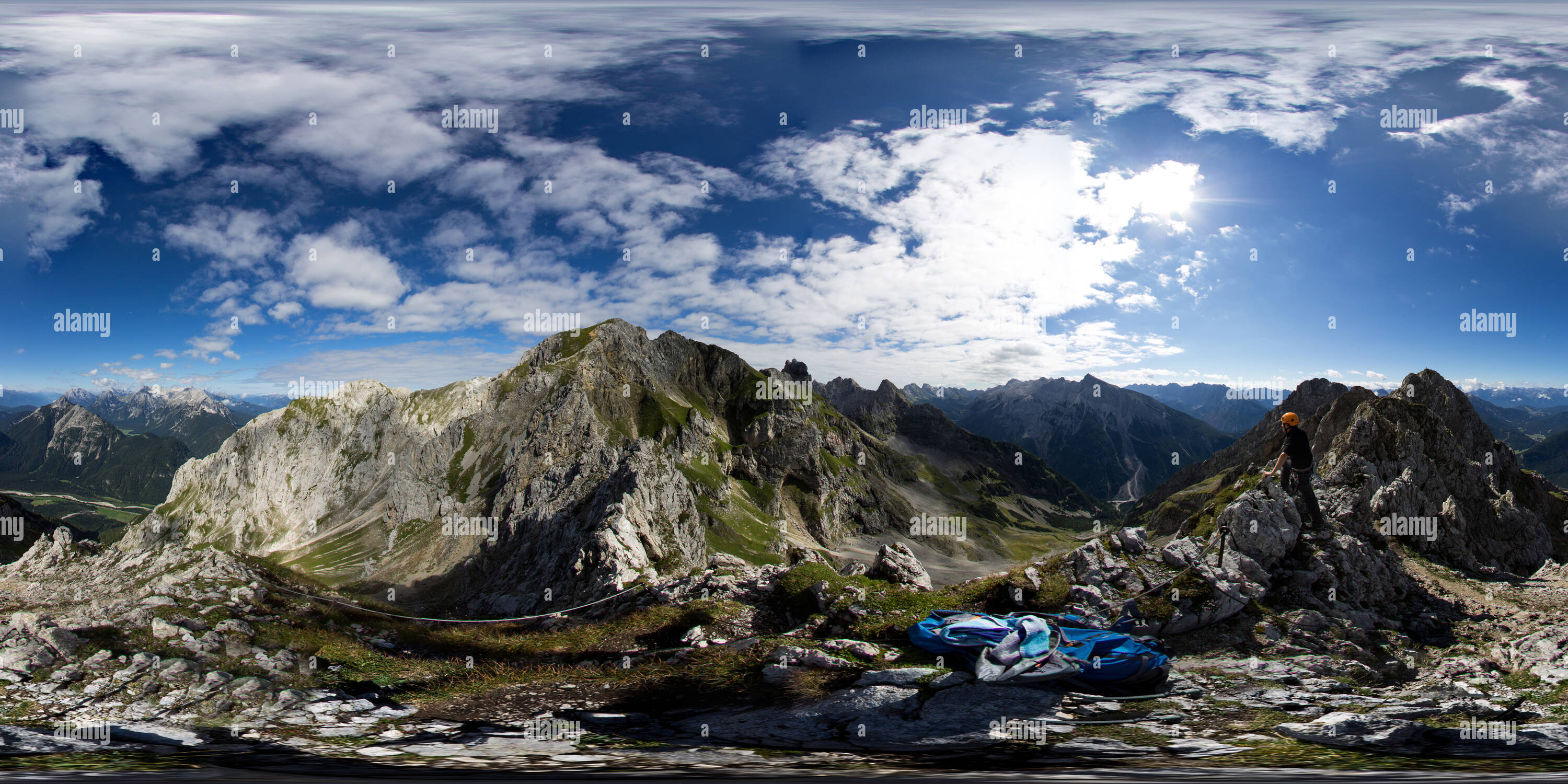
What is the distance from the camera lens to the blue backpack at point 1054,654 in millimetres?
13312

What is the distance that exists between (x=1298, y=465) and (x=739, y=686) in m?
21.6

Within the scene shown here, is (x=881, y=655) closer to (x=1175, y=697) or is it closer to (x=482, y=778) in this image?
(x=1175, y=697)

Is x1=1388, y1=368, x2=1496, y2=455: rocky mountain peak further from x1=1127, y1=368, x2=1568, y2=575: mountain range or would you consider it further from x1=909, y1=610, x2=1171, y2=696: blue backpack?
x1=909, y1=610, x2=1171, y2=696: blue backpack

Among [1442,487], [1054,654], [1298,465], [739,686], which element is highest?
[1298,465]

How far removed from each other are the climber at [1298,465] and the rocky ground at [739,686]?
1.26 m

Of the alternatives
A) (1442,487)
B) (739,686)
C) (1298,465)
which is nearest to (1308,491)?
(1298,465)

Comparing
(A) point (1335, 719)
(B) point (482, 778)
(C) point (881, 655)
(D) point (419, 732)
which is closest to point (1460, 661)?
(A) point (1335, 719)

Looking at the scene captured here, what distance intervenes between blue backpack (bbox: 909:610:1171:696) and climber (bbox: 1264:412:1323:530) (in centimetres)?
1184

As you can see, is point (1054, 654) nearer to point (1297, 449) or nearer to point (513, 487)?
point (1297, 449)

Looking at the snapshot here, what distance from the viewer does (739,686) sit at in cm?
1466

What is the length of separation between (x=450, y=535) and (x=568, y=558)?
1947 inches

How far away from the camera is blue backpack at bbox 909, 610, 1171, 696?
1331 centimetres

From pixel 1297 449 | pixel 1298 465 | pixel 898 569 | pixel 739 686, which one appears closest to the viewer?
pixel 739 686

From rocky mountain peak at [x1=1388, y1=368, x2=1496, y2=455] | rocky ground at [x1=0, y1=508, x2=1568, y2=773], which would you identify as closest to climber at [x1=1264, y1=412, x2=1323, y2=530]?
rocky ground at [x1=0, y1=508, x2=1568, y2=773]
